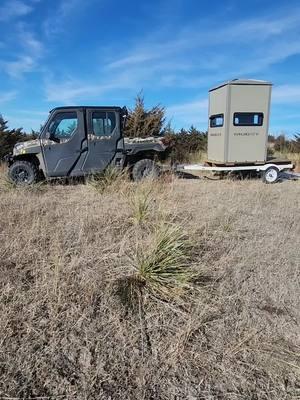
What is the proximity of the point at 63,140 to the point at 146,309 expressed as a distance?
591 cm

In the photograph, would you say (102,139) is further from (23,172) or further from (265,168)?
(265,168)

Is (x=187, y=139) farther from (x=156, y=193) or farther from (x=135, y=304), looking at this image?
(x=135, y=304)

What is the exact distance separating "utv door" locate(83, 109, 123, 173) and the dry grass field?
3.52 meters

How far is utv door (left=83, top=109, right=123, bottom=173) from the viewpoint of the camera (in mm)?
7891

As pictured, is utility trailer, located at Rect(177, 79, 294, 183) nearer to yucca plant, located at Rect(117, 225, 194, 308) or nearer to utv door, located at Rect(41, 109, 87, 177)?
utv door, located at Rect(41, 109, 87, 177)

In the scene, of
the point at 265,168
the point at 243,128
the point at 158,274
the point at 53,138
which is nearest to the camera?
the point at 158,274

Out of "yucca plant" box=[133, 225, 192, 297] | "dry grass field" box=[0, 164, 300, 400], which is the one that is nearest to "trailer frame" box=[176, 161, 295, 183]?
"dry grass field" box=[0, 164, 300, 400]

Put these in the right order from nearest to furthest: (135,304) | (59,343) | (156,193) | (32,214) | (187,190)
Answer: (59,343) → (135,304) → (32,214) → (156,193) → (187,190)

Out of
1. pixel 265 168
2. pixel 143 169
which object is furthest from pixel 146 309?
pixel 265 168

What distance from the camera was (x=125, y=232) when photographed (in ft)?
13.7

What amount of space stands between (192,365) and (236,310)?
724 millimetres

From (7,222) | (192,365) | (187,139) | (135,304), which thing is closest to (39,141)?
(7,222)

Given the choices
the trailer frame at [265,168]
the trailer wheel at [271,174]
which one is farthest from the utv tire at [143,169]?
the trailer wheel at [271,174]

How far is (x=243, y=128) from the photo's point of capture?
30.1 feet
